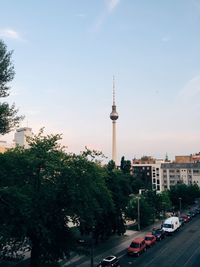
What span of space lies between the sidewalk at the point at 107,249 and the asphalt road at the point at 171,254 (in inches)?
73.4

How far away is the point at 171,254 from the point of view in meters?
41.9

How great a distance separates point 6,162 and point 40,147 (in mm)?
3278

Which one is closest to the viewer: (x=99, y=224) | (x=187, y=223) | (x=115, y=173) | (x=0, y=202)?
(x=0, y=202)

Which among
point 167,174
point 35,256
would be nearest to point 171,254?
point 35,256

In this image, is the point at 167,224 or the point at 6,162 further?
the point at 167,224

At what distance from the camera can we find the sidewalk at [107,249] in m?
37.1

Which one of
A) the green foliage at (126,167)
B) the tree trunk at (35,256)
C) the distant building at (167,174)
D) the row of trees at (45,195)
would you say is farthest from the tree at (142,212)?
the distant building at (167,174)

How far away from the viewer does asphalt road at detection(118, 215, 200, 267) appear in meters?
37.4

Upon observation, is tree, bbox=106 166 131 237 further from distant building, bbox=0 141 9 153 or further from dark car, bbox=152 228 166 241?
distant building, bbox=0 141 9 153

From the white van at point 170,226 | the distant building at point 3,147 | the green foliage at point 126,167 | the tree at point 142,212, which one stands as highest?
the distant building at point 3,147

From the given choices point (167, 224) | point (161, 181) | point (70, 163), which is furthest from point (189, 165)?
point (70, 163)

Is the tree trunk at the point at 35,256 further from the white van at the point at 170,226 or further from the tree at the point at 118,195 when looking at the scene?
the white van at the point at 170,226

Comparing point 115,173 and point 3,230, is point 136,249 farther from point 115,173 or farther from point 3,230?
point 3,230

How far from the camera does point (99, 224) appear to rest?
44.9 m
